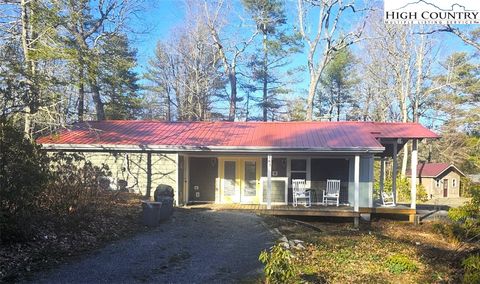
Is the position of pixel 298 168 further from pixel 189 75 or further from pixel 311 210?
pixel 189 75

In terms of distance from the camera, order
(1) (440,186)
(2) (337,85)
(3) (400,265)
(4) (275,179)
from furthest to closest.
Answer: (2) (337,85) < (1) (440,186) < (4) (275,179) < (3) (400,265)

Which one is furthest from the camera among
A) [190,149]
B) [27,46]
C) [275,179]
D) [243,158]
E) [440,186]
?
[440,186]

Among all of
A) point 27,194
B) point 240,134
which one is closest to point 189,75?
point 240,134

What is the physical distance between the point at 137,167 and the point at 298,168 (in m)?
6.08

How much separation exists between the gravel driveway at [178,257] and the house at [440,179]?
89.8 ft

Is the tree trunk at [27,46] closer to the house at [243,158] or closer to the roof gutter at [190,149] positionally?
the roof gutter at [190,149]

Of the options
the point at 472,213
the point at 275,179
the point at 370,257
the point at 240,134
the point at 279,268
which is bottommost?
the point at 370,257

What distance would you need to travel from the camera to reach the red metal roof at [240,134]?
14.2 m

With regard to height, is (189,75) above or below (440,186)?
above

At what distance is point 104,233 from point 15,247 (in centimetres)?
225

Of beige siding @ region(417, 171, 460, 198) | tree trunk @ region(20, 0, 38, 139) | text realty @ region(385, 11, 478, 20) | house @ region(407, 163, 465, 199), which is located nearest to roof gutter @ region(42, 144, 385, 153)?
tree trunk @ region(20, 0, 38, 139)

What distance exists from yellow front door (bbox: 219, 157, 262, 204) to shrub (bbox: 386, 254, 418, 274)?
8130mm

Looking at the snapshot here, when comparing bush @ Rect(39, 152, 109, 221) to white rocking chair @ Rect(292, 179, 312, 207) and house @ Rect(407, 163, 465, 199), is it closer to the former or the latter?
white rocking chair @ Rect(292, 179, 312, 207)

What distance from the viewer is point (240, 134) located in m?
15.8
